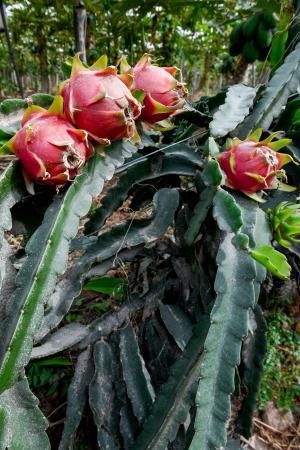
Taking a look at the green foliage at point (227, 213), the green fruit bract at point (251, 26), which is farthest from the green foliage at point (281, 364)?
the green fruit bract at point (251, 26)

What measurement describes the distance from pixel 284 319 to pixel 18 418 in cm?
96

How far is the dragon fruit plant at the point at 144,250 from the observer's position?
0.45m

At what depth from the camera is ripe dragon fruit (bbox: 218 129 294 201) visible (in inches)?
20.9

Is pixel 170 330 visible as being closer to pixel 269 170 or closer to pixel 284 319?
pixel 269 170

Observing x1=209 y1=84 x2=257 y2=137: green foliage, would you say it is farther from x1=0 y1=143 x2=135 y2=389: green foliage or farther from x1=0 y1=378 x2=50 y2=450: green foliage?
x1=0 y1=378 x2=50 y2=450: green foliage

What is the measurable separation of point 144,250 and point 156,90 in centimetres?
36

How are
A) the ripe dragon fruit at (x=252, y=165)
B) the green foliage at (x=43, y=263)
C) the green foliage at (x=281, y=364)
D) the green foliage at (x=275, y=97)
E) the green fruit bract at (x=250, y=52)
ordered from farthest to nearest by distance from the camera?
the green fruit bract at (x=250, y=52), the green foliage at (x=281, y=364), the green foliage at (x=275, y=97), the ripe dragon fruit at (x=252, y=165), the green foliage at (x=43, y=263)

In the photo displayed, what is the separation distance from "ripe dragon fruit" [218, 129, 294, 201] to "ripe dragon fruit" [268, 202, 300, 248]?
0.14ft

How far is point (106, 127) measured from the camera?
0.48m

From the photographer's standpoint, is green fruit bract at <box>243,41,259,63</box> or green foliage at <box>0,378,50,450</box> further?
green fruit bract at <box>243,41,259,63</box>

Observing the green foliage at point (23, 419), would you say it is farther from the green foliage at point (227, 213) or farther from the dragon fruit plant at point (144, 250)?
the green foliage at point (227, 213)

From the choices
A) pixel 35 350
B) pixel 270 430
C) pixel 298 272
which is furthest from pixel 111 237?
pixel 270 430

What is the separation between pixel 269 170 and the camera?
53 cm

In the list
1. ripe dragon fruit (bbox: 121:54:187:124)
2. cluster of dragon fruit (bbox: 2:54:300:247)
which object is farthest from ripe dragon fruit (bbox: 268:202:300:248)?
ripe dragon fruit (bbox: 121:54:187:124)
